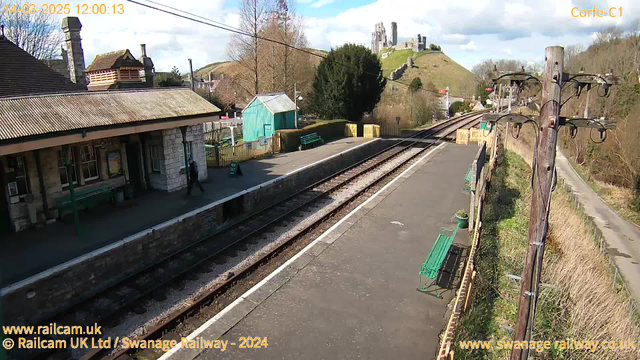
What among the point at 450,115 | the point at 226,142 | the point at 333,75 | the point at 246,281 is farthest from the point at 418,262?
the point at 450,115

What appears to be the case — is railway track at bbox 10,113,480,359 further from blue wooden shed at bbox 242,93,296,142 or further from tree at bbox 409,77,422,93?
tree at bbox 409,77,422,93

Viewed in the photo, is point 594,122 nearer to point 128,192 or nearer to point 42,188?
point 42,188

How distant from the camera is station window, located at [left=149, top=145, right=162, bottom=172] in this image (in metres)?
14.2

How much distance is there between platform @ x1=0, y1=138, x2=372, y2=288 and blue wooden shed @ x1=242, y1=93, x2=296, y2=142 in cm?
836

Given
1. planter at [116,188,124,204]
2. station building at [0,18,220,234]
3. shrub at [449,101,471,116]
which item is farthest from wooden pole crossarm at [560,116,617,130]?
shrub at [449,101,471,116]

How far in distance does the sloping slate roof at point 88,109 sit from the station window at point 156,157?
61.4 inches

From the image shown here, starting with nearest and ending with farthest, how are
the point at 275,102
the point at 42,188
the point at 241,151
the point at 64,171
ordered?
the point at 42,188 → the point at 64,171 → the point at 241,151 → the point at 275,102

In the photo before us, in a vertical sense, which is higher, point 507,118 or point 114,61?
point 114,61

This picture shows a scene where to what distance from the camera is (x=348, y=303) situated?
25.2 feet

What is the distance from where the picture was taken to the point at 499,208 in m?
14.3

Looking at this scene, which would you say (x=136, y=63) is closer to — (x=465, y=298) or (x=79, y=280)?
(x=79, y=280)

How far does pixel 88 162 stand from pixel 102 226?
2.73 metres

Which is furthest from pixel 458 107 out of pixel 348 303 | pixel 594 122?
pixel 594 122

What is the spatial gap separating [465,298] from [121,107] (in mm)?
11040
